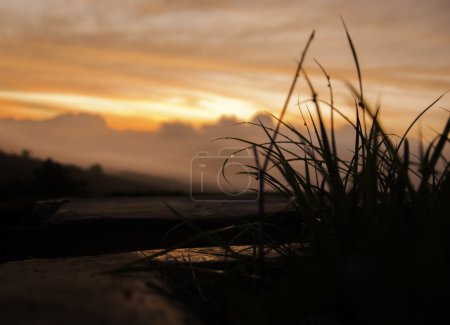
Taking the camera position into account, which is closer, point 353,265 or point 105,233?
point 353,265

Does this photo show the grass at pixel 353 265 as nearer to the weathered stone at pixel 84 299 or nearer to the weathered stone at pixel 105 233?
the weathered stone at pixel 84 299

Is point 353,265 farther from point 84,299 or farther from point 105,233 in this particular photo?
point 105,233

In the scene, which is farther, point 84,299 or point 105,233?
point 105,233

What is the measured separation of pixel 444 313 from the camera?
61 centimetres

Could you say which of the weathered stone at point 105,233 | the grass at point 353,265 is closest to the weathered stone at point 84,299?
the grass at point 353,265

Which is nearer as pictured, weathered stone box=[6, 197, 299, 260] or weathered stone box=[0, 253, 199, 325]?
weathered stone box=[0, 253, 199, 325]

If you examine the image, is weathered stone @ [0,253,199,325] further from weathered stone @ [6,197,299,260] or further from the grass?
weathered stone @ [6,197,299,260]

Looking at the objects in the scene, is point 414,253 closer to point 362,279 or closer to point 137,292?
point 362,279

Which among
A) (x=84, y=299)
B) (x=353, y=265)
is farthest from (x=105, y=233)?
(x=353, y=265)

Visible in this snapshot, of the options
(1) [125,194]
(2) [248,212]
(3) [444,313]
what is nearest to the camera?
(3) [444,313]

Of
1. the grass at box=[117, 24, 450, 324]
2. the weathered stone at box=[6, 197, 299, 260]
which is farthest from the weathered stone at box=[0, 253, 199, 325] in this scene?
the weathered stone at box=[6, 197, 299, 260]

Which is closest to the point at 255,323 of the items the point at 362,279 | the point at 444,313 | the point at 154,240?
the point at 362,279

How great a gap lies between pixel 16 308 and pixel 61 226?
1.18m

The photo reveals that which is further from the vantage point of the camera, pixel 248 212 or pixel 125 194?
pixel 125 194
